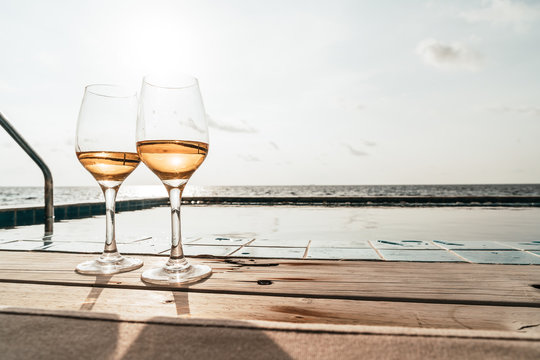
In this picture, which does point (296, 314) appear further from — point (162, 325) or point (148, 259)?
point (148, 259)

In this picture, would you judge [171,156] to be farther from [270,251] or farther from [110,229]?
[270,251]

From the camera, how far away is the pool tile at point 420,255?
1096 mm

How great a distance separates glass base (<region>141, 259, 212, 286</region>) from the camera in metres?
0.77

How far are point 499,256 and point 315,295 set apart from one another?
2.90 feet

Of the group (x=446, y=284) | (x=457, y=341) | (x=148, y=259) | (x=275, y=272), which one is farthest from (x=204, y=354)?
(x=148, y=259)

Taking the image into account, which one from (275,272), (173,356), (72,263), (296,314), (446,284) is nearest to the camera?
(173,356)

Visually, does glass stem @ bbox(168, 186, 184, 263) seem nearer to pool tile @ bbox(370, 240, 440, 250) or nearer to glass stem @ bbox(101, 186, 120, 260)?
glass stem @ bbox(101, 186, 120, 260)


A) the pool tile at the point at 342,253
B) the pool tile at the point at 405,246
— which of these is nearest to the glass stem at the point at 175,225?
the pool tile at the point at 342,253

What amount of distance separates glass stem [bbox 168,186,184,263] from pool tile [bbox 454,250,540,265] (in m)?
0.89

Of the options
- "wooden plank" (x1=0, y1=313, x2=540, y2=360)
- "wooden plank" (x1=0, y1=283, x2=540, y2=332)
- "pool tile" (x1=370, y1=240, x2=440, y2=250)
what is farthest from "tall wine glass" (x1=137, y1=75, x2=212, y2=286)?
"pool tile" (x1=370, y1=240, x2=440, y2=250)

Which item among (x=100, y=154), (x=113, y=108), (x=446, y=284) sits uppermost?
(x=113, y=108)

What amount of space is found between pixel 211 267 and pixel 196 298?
263 millimetres

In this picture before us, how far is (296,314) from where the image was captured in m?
0.60

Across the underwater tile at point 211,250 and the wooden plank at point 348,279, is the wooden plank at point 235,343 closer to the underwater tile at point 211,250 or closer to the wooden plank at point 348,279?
the wooden plank at point 348,279
